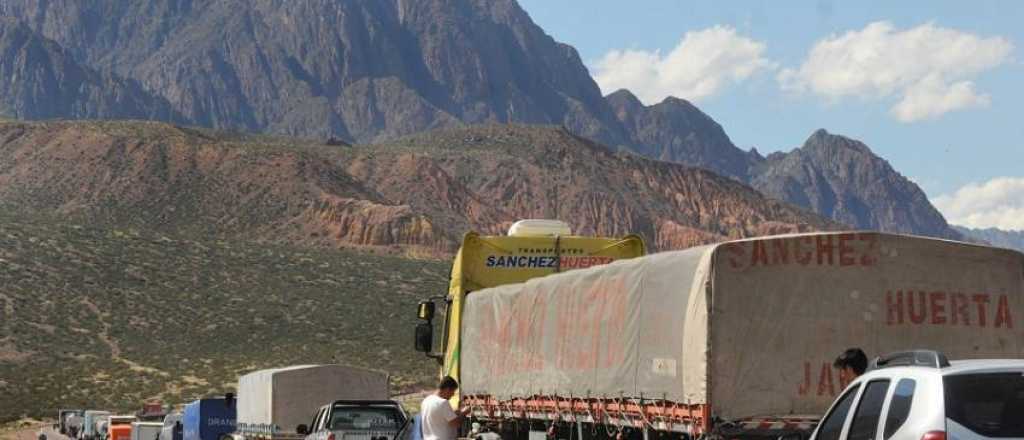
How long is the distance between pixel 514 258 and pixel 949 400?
12.5 m

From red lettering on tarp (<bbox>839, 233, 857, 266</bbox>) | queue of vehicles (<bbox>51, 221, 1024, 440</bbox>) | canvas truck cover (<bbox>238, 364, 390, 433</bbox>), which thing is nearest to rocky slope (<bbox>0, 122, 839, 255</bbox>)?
canvas truck cover (<bbox>238, 364, 390, 433</bbox>)

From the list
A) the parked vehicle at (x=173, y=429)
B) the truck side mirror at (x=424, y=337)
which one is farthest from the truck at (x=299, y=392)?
the truck side mirror at (x=424, y=337)

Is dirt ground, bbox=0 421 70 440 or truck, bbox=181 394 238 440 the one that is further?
dirt ground, bbox=0 421 70 440

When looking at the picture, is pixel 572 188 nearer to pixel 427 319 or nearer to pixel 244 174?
pixel 244 174

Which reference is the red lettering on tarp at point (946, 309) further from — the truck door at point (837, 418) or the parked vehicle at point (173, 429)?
the parked vehicle at point (173, 429)

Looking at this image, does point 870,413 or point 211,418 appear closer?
point 870,413

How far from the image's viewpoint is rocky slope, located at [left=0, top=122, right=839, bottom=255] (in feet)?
369

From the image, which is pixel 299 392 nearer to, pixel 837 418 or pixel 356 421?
pixel 356 421

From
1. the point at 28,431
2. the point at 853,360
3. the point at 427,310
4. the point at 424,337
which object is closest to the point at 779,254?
the point at 853,360

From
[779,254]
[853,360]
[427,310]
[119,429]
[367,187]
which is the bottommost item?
[119,429]

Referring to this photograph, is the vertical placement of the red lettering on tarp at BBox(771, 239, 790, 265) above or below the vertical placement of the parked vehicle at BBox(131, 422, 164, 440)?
above

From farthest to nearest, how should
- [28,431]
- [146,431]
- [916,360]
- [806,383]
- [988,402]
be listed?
[28,431]
[146,431]
[806,383]
[916,360]
[988,402]

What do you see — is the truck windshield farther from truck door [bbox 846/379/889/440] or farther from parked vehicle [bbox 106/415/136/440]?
parked vehicle [bbox 106/415/136/440]

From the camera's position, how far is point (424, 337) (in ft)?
68.0
